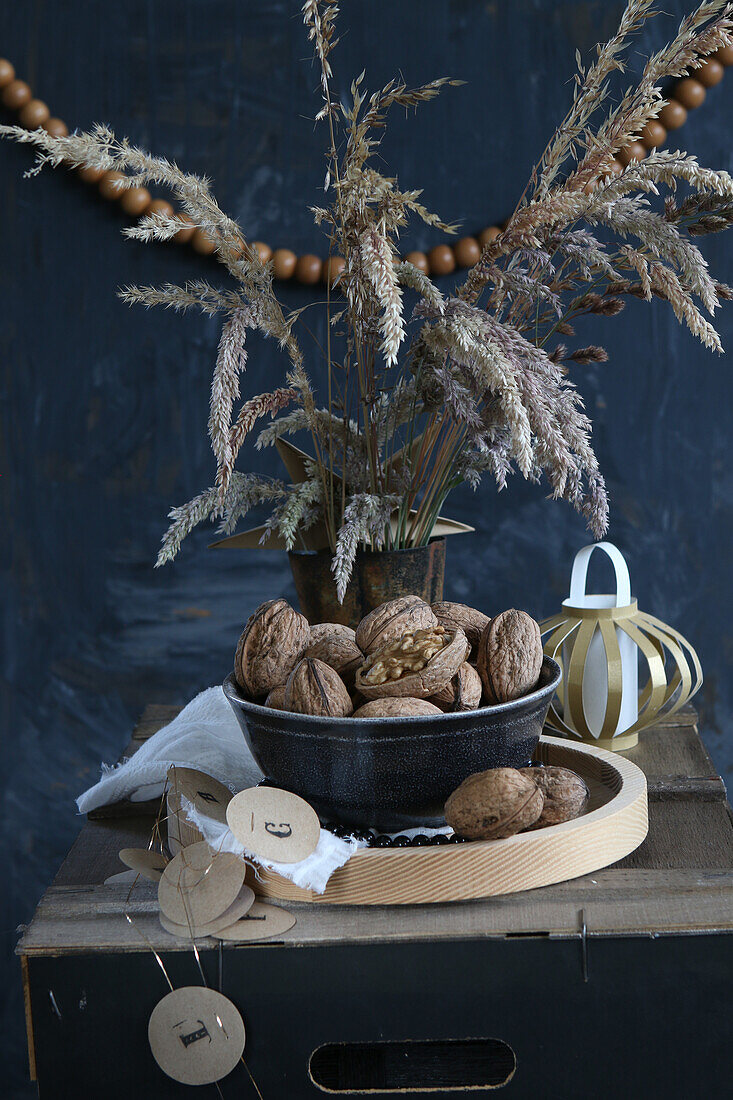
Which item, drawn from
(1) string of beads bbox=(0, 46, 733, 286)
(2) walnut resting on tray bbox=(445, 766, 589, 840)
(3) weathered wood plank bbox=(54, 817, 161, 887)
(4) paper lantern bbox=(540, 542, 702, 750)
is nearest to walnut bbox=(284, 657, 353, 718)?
(2) walnut resting on tray bbox=(445, 766, 589, 840)

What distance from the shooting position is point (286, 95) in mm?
1475

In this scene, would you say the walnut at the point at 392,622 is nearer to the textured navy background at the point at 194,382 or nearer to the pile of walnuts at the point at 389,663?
the pile of walnuts at the point at 389,663

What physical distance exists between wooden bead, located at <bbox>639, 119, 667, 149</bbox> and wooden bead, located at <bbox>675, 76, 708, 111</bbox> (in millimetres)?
51

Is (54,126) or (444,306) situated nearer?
(444,306)

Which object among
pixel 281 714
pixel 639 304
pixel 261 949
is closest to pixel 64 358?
pixel 639 304

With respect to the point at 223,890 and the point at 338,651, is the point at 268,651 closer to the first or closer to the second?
the point at 338,651

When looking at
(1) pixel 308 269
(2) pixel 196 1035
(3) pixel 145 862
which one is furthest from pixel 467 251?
(2) pixel 196 1035

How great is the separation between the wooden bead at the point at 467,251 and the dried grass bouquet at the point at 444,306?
1.67ft

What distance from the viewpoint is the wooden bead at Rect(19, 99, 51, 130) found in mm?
1436

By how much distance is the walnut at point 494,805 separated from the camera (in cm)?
66

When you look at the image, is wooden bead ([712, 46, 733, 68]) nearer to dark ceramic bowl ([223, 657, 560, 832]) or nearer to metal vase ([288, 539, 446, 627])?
metal vase ([288, 539, 446, 627])

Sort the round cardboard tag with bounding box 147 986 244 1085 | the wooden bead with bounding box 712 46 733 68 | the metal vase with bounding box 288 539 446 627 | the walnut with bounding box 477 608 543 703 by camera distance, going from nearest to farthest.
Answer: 1. the round cardboard tag with bounding box 147 986 244 1085
2. the walnut with bounding box 477 608 543 703
3. the metal vase with bounding box 288 539 446 627
4. the wooden bead with bounding box 712 46 733 68

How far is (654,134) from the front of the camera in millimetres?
1429

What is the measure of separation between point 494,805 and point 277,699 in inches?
7.0
